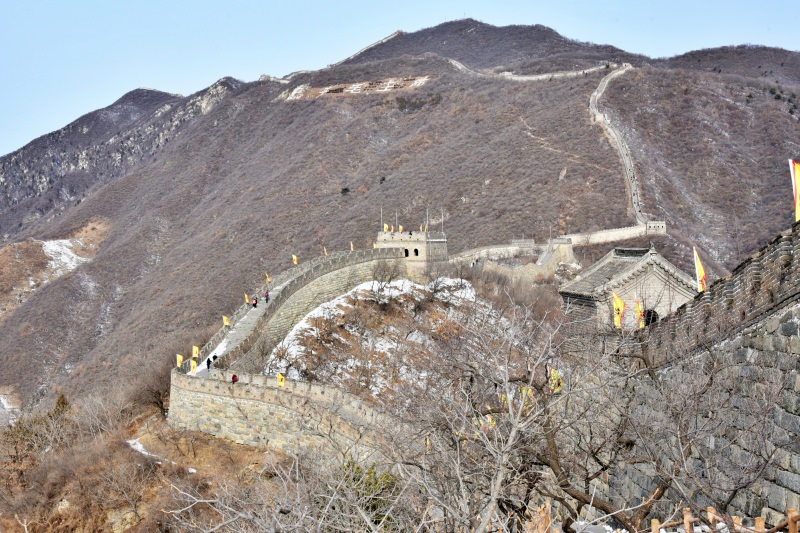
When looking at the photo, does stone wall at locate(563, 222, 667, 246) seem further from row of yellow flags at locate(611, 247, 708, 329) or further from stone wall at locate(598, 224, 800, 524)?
stone wall at locate(598, 224, 800, 524)

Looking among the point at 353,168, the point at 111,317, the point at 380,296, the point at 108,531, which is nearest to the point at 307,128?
the point at 353,168

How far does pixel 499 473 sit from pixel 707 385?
3238 millimetres

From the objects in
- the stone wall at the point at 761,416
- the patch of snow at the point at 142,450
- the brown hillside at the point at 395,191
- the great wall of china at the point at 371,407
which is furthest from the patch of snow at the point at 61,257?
the stone wall at the point at 761,416

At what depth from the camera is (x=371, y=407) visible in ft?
74.4

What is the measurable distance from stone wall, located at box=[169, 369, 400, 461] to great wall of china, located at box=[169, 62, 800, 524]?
0.12 ft

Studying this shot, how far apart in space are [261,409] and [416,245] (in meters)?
23.0

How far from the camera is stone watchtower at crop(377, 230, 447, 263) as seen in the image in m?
45.7

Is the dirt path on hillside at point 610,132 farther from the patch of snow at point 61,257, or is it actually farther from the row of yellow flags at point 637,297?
the patch of snow at point 61,257

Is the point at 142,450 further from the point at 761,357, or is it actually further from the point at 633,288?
the point at 761,357

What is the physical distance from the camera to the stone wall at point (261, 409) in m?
23.0

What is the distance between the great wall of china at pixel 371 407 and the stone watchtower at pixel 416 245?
2.36 feet

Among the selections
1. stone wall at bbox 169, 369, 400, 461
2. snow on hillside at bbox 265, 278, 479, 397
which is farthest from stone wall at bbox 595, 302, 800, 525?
snow on hillside at bbox 265, 278, 479, 397

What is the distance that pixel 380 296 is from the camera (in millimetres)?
40875

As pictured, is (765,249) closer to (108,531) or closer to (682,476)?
(682,476)
